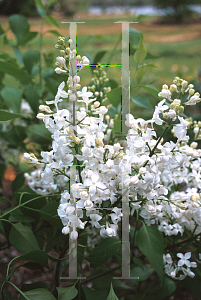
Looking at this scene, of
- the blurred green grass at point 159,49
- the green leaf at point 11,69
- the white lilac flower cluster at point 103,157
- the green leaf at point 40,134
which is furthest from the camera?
the blurred green grass at point 159,49

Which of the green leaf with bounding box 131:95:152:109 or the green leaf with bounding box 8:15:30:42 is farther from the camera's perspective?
the green leaf with bounding box 8:15:30:42

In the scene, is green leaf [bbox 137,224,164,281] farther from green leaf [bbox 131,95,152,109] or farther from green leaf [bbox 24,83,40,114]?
green leaf [bbox 24,83,40,114]

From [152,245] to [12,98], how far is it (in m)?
0.53

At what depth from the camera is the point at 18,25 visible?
1088 mm

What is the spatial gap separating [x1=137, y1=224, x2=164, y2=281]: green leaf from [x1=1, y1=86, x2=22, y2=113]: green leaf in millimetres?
469

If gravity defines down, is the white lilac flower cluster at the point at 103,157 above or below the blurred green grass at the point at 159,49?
below

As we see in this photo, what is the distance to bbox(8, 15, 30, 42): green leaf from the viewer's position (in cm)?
108

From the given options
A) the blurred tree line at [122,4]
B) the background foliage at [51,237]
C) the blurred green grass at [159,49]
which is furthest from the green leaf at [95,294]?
the blurred tree line at [122,4]

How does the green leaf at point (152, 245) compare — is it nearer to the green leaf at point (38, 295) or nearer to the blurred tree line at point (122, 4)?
the green leaf at point (38, 295)

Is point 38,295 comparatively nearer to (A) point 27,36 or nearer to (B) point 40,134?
(B) point 40,134

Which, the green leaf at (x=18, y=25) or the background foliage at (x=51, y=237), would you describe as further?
the green leaf at (x=18, y=25)

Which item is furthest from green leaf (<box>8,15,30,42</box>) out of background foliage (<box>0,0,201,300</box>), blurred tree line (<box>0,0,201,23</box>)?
blurred tree line (<box>0,0,201,23</box>)

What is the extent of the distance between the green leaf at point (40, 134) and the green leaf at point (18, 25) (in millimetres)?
403

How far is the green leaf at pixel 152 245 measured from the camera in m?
0.58
